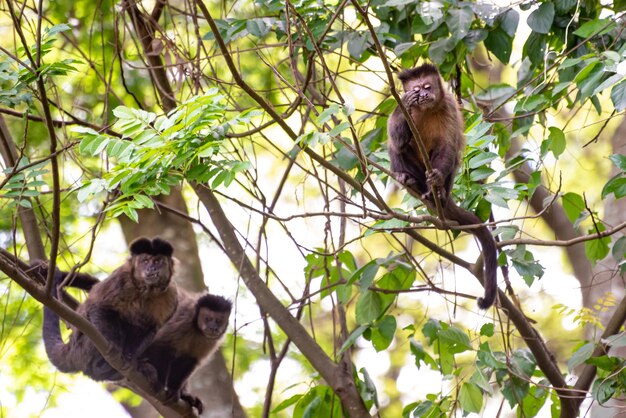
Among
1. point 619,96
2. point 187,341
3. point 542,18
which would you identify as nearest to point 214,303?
point 187,341

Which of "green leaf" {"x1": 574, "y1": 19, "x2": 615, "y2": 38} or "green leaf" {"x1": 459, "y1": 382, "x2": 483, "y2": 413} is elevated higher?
"green leaf" {"x1": 574, "y1": 19, "x2": 615, "y2": 38}

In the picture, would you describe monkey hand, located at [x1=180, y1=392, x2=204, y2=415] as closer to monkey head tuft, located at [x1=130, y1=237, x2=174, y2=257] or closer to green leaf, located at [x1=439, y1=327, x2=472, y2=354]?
monkey head tuft, located at [x1=130, y1=237, x2=174, y2=257]

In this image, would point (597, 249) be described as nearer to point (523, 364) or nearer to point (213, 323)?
point (523, 364)

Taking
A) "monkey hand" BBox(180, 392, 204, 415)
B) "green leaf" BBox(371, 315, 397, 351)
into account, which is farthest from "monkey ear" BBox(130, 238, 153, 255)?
"green leaf" BBox(371, 315, 397, 351)

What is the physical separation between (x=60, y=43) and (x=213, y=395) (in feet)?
14.1

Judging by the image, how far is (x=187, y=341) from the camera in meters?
7.18

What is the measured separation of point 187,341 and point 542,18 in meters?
3.82

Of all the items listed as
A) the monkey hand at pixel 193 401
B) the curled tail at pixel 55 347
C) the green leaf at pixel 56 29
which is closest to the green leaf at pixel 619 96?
the green leaf at pixel 56 29

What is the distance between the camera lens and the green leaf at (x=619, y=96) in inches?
171

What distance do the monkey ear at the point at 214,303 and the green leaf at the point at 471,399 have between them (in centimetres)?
236

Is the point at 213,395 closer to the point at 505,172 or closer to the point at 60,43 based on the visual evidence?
the point at 505,172

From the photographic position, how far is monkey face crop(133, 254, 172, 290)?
671 centimetres

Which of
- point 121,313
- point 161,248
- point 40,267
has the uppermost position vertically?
point 161,248

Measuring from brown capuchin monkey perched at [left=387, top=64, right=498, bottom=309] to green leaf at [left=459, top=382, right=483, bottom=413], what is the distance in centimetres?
64
